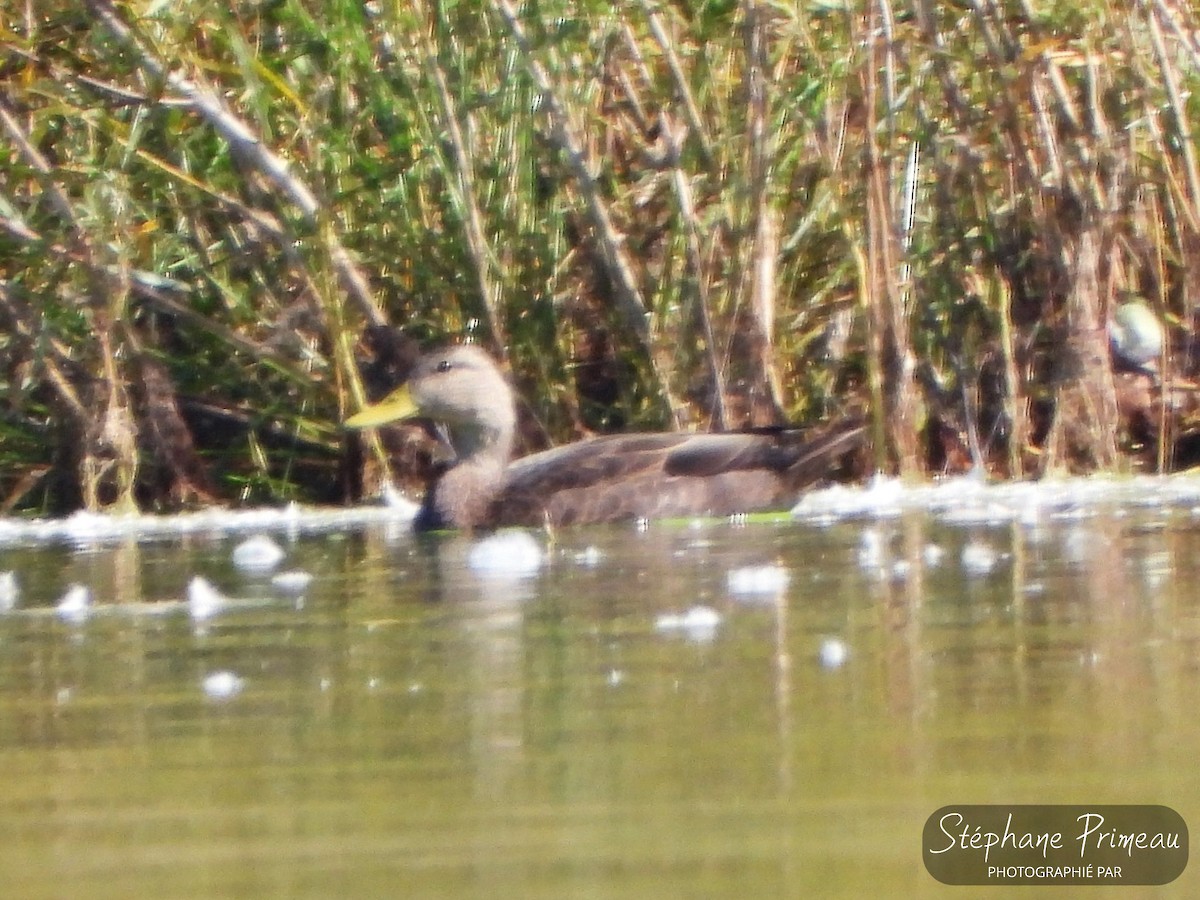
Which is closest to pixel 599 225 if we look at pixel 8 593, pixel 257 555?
pixel 257 555

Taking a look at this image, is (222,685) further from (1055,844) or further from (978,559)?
(978,559)

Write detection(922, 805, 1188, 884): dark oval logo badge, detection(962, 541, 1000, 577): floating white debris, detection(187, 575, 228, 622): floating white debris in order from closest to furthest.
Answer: detection(922, 805, 1188, 884): dark oval logo badge
detection(187, 575, 228, 622): floating white debris
detection(962, 541, 1000, 577): floating white debris

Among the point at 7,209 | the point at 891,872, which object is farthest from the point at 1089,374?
the point at 891,872

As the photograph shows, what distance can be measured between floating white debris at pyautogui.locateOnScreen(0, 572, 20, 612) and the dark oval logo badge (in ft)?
10.5

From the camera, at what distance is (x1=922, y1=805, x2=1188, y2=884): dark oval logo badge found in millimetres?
2826

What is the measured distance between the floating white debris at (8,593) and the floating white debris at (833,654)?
6.97 feet

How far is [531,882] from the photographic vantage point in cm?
275

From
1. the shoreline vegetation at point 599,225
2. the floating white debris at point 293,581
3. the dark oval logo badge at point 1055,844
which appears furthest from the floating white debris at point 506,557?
the dark oval logo badge at point 1055,844

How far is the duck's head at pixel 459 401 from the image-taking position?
8016 millimetres

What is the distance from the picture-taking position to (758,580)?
5566mm

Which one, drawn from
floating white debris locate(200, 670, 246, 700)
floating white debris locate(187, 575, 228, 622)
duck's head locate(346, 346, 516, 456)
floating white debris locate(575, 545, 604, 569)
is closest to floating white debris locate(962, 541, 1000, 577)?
floating white debris locate(575, 545, 604, 569)

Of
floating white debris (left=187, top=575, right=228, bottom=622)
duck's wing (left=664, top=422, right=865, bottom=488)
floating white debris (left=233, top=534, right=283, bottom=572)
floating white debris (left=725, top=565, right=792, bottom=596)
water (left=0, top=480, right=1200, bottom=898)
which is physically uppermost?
duck's wing (left=664, top=422, right=865, bottom=488)

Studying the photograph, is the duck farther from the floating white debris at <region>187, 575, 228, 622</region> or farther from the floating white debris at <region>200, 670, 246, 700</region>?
the floating white debris at <region>200, 670, 246, 700</region>

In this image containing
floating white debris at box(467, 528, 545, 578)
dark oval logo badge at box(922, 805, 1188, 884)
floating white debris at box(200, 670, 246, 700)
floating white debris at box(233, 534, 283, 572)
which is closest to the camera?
dark oval logo badge at box(922, 805, 1188, 884)
